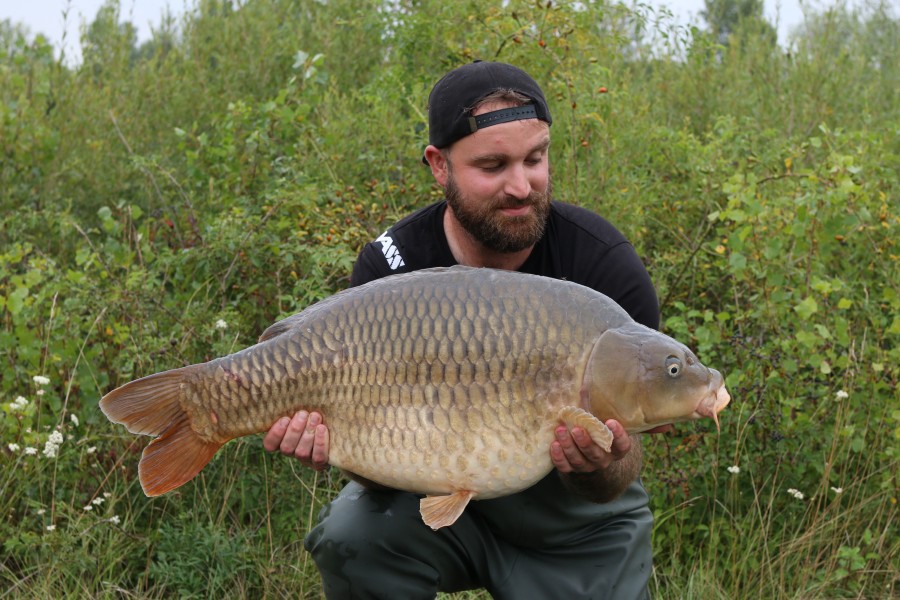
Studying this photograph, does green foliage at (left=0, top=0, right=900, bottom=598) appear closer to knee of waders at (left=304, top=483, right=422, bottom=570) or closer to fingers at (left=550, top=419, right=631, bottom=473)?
knee of waders at (left=304, top=483, right=422, bottom=570)

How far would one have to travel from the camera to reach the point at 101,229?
402cm

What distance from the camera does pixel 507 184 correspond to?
2.11 m

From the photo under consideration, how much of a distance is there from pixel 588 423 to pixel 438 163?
32.5 inches

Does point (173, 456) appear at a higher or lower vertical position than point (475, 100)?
lower

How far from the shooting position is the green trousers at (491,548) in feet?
6.72

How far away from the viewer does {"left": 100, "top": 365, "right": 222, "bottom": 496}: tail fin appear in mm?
1803

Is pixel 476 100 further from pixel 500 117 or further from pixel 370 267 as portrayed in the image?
pixel 370 267

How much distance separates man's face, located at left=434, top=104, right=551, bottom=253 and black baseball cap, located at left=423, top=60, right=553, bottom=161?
2 cm

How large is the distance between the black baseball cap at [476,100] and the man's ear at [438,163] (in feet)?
0.14

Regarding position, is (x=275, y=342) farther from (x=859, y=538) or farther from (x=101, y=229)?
(x=101, y=229)

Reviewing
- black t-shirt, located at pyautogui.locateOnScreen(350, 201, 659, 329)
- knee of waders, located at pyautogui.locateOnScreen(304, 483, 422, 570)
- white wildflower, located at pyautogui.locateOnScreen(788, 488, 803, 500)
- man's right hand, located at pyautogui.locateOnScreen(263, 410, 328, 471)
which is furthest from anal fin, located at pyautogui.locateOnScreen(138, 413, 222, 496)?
white wildflower, located at pyautogui.locateOnScreen(788, 488, 803, 500)

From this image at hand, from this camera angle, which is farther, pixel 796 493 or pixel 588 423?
pixel 796 493

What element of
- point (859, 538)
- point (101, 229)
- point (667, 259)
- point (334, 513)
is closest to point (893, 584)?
point (859, 538)

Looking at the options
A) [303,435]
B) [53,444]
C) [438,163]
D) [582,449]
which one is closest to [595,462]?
[582,449]
